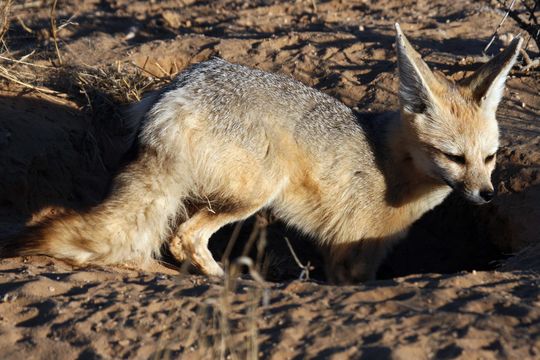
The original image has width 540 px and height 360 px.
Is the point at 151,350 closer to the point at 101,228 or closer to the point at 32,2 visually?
the point at 101,228

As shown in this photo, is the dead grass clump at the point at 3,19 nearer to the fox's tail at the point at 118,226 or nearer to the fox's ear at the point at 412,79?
the fox's tail at the point at 118,226

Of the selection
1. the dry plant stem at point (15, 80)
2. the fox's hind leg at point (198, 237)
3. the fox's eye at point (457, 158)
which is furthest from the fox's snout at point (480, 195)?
the dry plant stem at point (15, 80)

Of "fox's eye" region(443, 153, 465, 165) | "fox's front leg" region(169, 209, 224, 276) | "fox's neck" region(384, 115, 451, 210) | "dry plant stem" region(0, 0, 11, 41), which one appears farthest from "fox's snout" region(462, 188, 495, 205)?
"dry plant stem" region(0, 0, 11, 41)

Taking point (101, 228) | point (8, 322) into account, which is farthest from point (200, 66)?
point (8, 322)

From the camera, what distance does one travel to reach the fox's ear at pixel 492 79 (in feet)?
19.5

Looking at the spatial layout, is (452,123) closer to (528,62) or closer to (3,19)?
(528,62)

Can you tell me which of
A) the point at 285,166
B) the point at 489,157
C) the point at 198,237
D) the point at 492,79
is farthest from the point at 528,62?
the point at 198,237

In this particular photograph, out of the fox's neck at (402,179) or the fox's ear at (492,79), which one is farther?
the fox's neck at (402,179)

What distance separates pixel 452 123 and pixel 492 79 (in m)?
Result: 0.48

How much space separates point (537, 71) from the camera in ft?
26.2

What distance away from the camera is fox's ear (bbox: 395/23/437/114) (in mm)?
5688

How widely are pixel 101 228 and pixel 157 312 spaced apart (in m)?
1.22

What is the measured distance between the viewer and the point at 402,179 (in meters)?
6.32

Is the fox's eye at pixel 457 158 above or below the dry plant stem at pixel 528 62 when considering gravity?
below
